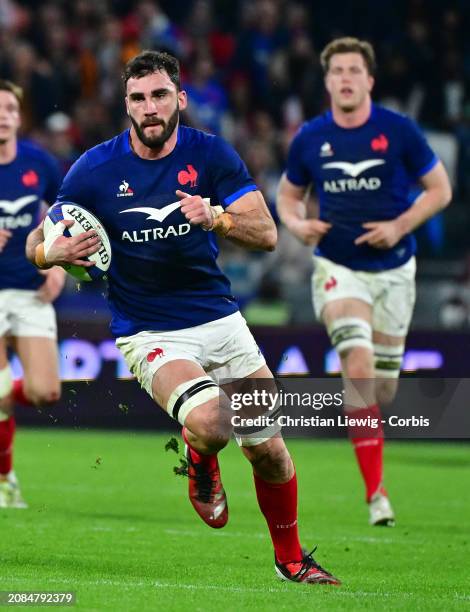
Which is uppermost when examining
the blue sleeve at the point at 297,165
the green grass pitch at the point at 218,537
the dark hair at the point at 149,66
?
the dark hair at the point at 149,66

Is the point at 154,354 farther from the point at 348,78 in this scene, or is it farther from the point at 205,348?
the point at 348,78

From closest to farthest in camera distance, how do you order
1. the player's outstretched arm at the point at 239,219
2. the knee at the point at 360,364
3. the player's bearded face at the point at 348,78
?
the player's outstretched arm at the point at 239,219 → the knee at the point at 360,364 → the player's bearded face at the point at 348,78

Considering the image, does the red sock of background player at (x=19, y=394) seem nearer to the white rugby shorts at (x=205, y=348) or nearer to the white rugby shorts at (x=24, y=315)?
the white rugby shorts at (x=24, y=315)

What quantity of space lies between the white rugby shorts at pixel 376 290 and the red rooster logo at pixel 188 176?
2990mm

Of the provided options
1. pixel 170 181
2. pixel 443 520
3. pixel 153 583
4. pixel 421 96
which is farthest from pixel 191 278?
pixel 421 96

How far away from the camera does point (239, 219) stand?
662cm

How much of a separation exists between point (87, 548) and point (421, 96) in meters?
12.6

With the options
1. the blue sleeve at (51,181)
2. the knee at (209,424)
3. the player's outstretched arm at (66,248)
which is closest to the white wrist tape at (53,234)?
the player's outstretched arm at (66,248)

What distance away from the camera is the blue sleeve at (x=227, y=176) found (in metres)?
6.79

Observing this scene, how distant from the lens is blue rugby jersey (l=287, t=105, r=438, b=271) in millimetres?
9867

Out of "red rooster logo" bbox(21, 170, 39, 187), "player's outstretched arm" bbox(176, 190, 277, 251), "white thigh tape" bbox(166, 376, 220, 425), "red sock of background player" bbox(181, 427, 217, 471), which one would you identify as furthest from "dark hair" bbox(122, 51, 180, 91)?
"red rooster logo" bbox(21, 170, 39, 187)

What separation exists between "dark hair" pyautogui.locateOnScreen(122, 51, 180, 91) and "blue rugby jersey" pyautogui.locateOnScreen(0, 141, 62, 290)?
335cm

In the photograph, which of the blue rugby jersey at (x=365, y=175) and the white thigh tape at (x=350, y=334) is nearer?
the white thigh tape at (x=350, y=334)

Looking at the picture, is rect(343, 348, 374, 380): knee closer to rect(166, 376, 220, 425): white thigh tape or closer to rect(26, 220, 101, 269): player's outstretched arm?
rect(166, 376, 220, 425): white thigh tape
